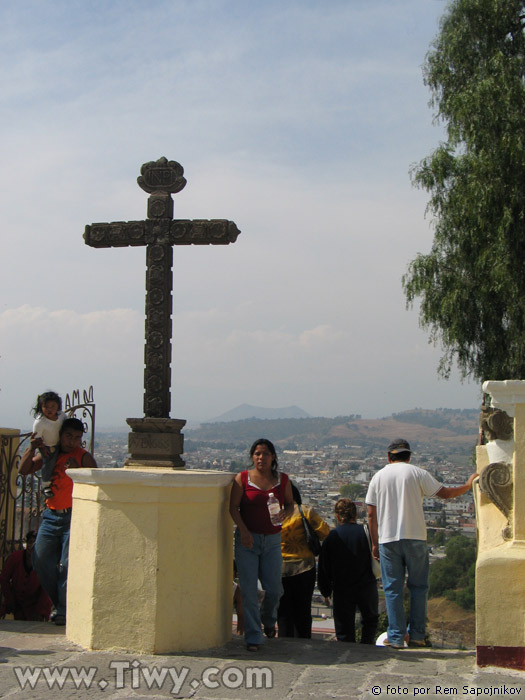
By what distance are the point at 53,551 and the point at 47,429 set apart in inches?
38.8

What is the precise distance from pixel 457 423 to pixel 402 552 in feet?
248

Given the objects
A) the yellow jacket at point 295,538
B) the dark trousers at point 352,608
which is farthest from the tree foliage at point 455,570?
the yellow jacket at point 295,538

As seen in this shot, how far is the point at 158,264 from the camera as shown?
6402 mm

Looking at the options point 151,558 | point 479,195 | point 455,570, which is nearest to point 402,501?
point 151,558

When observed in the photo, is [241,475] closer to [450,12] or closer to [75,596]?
[75,596]

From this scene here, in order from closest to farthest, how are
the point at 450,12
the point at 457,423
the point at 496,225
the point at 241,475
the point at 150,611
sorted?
the point at 150,611, the point at 241,475, the point at 496,225, the point at 450,12, the point at 457,423

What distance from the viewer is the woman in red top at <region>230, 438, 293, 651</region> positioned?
568cm

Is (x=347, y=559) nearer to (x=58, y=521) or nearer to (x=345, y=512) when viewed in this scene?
(x=345, y=512)

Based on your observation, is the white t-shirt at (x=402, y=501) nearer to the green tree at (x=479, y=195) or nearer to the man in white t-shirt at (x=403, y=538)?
the man in white t-shirt at (x=403, y=538)

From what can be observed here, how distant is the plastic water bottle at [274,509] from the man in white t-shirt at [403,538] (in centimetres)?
84

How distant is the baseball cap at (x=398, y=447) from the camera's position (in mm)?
6223

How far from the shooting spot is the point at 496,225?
49.8 feet

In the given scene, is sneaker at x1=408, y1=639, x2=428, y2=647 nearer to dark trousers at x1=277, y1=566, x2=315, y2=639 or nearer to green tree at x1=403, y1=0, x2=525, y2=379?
dark trousers at x1=277, y1=566, x2=315, y2=639

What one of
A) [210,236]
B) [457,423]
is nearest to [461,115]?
[210,236]
